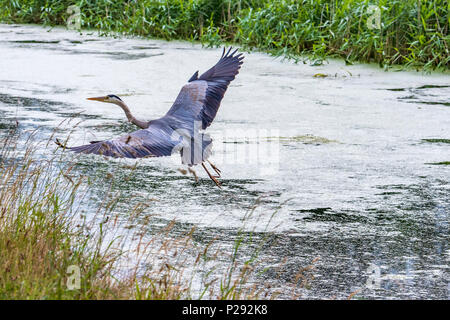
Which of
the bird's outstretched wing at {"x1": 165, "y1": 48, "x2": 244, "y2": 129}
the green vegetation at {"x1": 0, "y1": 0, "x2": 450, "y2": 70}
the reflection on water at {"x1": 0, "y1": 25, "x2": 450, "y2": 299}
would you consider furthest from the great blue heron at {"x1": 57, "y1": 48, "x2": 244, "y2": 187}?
the green vegetation at {"x1": 0, "y1": 0, "x2": 450, "y2": 70}

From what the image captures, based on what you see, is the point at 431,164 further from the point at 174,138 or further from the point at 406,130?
the point at 174,138

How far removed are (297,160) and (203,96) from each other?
1.16 metres

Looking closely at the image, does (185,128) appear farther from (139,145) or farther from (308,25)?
(308,25)

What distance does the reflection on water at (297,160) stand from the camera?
362 cm

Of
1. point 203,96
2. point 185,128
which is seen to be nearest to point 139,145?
point 185,128

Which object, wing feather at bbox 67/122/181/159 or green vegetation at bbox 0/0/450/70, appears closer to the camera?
wing feather at bbox 67/122/181/159

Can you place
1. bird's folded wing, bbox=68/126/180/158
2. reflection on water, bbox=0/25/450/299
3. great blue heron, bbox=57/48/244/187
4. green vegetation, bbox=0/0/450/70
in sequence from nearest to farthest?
1. bird's folded wing, bbox=68/126/180/158
2. great blue heron, bbox=57/48/244/187
3. reflection on water, bbox=0/25/450/299
4. green vegetation, bbox=0/0/450/70

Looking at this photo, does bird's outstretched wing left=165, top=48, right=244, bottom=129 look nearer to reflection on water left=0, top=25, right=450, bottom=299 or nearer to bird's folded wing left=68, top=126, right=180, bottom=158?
bird's folded wing left=68, top=126, right=180, bottom=158

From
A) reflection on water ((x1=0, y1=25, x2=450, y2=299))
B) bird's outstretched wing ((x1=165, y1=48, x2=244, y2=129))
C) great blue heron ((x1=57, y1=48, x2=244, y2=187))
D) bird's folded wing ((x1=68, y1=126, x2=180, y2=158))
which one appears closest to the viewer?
bird's folded wing ((x1=68, y1=126, x2=180, y2=158))

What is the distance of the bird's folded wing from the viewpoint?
325cm

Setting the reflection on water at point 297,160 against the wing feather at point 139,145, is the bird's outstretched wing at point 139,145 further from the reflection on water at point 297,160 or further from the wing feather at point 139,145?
the reflection on water at point 297,160

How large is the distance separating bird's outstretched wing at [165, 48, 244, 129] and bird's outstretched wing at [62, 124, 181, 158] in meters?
0.22

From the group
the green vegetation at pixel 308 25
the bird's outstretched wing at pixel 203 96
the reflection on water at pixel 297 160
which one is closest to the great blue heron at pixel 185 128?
the bird's outstretched wing at pixel 203 96
